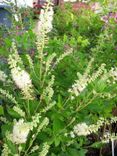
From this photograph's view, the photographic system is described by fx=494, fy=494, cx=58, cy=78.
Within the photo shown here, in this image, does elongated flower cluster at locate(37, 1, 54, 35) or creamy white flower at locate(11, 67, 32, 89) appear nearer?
creamy white flower at locate(11, 67, 32, 89)

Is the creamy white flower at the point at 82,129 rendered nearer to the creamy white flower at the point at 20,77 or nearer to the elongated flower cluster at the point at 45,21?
the creamy white flower at the point at 20,77

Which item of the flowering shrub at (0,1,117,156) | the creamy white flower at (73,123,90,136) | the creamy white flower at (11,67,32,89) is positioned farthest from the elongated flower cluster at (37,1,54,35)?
the creamy white flower at (73,123,90,136)

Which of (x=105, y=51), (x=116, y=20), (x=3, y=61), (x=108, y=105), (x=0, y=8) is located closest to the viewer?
(x=108, y=105)

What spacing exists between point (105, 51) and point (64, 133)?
4.86ft

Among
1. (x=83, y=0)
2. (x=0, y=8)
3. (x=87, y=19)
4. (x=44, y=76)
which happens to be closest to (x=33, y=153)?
(x=44, y=76)

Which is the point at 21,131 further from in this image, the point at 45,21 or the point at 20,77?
the point at 45,21

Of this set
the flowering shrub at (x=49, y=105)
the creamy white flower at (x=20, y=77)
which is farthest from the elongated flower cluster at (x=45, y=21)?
the creamy white flower at (x=20, y=77)

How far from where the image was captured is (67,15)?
18.1ft

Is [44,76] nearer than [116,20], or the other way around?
[44,76]

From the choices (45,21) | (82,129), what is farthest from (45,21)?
(82,129)

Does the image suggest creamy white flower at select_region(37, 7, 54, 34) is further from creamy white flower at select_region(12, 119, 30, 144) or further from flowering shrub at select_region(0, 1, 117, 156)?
creamy white flower at select_region(12, 119, 30, 144)

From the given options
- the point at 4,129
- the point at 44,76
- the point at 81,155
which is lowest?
the point at 81,155

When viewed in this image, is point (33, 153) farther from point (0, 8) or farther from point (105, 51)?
point (0, 8)

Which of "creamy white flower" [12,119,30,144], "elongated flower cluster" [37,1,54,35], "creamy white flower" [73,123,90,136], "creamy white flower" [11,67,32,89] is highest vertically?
"elongated flower cluster" [37,1,54,35]
